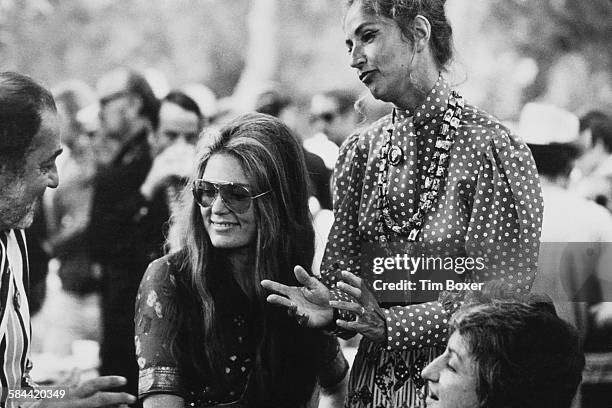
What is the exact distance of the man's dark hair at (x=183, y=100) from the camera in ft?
8.23

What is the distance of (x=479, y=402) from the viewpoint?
183 cm

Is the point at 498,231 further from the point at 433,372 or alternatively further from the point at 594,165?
the point at 594,165

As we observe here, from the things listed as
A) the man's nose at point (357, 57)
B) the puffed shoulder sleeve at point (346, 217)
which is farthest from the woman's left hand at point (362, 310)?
the man's nose at point (357, 57)

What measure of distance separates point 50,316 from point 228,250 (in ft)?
1.90

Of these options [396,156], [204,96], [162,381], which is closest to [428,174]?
[396,156]

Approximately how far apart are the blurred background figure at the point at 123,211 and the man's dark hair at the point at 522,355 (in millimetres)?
990

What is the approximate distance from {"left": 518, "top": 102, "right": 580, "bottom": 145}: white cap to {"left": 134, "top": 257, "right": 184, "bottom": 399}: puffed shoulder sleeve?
1058mm

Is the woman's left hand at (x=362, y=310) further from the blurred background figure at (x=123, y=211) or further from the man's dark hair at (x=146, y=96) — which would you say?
the man's dark hair at (x=146, y=96)

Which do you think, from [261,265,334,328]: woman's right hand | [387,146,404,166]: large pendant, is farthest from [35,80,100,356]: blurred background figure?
[387,146,404,166]: large pendant

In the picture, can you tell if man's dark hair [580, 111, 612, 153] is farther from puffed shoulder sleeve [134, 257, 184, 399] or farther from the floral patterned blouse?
puffed shoulder sleeve [134, 257, 184, 399]

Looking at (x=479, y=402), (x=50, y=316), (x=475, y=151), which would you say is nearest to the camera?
(x=479, y=402)

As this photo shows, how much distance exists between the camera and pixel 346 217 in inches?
90.0

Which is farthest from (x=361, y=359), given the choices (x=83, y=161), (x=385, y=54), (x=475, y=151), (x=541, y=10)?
(x=541, y=10)

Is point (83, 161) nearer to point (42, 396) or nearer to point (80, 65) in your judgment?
point (80, 65)
